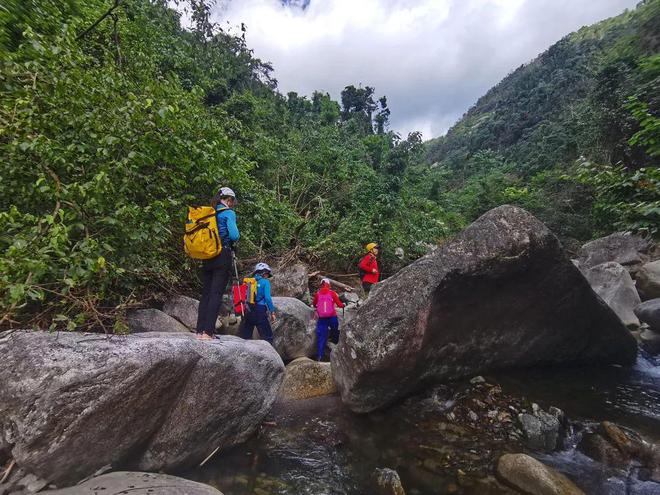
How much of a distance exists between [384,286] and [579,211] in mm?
22978

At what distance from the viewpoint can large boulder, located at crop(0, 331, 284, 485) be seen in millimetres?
3496

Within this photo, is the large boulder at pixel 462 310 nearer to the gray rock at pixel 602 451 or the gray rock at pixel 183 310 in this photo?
the gray rock at pixel 602 451

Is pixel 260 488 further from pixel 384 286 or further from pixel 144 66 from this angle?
pixel 144 66

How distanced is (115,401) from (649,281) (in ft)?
51.8

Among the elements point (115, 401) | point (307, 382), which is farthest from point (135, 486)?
point (307, 382)

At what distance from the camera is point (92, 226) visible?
5.67 metres

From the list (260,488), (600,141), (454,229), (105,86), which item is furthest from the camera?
(454,229)

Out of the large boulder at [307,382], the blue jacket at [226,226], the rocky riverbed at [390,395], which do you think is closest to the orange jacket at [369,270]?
the rocky riverbed at [390,395]

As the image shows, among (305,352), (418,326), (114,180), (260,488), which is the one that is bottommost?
(260,488)

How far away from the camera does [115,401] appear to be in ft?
12.8

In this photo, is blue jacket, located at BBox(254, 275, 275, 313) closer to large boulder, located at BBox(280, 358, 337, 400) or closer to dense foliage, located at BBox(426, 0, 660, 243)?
large boulder, located at BBox(280, 358, 337, 400)

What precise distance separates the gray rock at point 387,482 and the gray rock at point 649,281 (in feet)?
41.2

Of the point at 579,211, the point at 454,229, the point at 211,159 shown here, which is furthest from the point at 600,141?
the point at 211,159

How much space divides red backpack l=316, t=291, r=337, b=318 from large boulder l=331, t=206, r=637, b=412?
2.01 m
